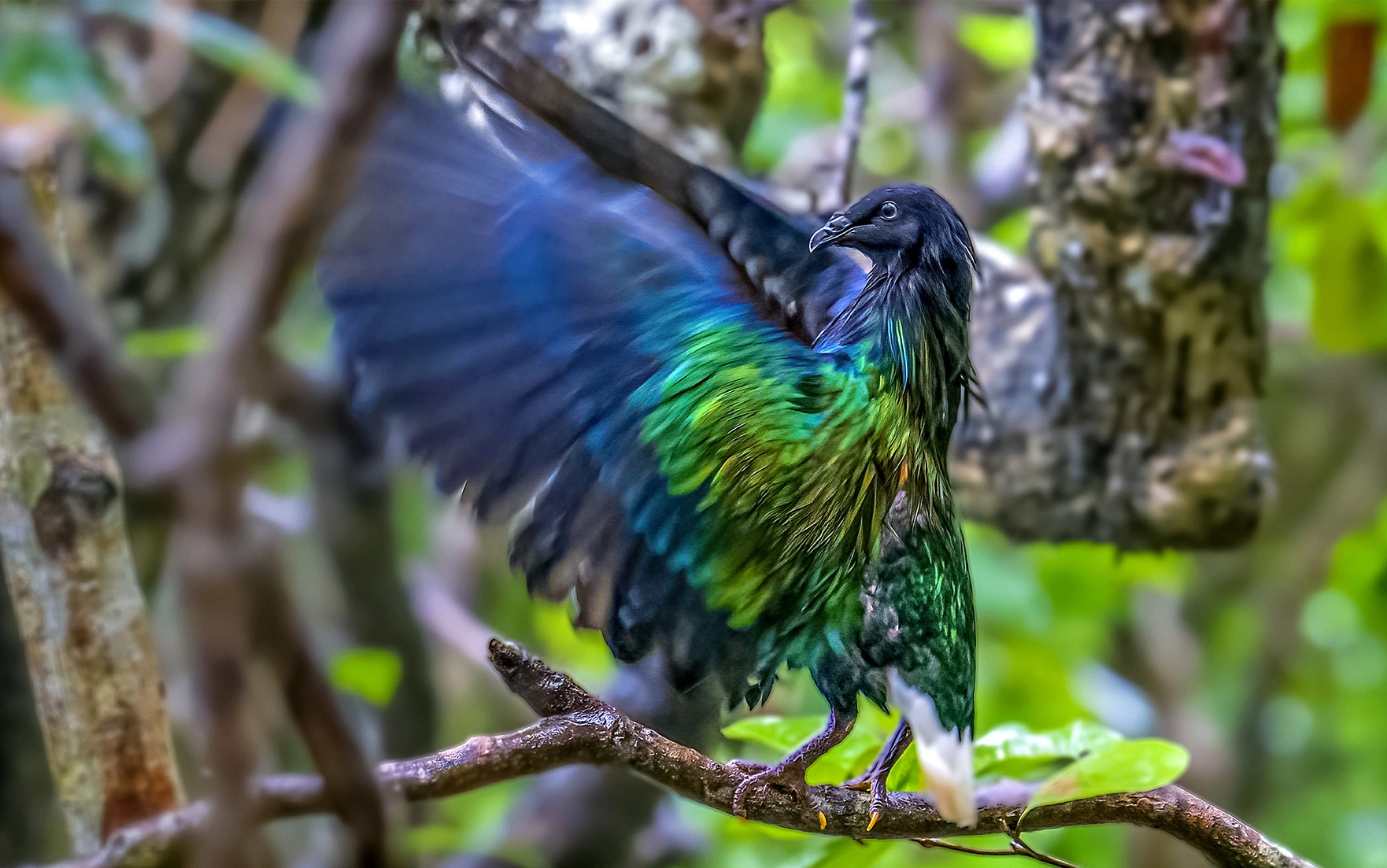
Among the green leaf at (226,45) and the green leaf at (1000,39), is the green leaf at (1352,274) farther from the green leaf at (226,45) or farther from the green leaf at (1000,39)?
the green leaf at (226,45)

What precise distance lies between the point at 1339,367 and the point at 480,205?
2.32m

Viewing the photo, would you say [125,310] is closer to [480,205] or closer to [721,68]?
[721,68]

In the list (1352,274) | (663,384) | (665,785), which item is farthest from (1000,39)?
(665,785)

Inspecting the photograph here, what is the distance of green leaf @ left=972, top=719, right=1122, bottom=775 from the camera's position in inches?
36.5

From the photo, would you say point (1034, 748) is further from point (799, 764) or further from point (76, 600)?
point (76, 600)

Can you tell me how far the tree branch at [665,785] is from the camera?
81 centimetres

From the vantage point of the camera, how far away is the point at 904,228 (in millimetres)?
828

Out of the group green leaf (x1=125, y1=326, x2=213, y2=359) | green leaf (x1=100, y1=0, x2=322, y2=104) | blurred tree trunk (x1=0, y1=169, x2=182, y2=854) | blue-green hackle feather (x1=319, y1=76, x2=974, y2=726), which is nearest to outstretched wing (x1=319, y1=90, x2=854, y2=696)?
blue-green hackle feather (x1=319, y1=76, x2=974, y2=726)

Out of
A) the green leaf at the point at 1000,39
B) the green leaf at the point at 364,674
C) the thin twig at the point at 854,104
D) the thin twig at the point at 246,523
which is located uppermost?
the green leaf at the point at 1000,39

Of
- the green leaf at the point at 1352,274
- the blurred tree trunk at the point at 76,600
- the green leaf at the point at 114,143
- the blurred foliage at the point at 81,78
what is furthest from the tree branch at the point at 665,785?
the green leaf at the point at 1352,274

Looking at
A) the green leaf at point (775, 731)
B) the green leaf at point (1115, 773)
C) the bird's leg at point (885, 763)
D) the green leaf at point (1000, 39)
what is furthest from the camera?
the green leaf at point (1000, 39)

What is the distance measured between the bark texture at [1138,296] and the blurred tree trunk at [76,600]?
33.1 inches

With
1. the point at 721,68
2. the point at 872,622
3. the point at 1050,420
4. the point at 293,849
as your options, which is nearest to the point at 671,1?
the point at 721,68

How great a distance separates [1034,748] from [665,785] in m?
0.28
